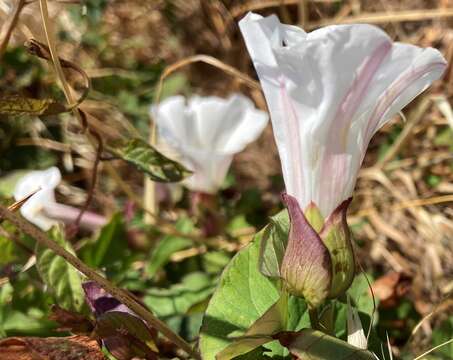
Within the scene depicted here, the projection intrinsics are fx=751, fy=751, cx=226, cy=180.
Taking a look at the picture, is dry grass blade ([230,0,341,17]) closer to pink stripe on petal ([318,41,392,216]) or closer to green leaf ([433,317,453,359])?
green leaf ([433,317,453,359])

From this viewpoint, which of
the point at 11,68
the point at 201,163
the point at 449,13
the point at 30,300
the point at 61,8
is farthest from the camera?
the point at 61,8

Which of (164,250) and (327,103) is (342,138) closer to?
(327,103)

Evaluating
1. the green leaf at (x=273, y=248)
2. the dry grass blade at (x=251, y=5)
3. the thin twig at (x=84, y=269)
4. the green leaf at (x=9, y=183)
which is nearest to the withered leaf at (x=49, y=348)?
the thin twig at (x=84, y=269)

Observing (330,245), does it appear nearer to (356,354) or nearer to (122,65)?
(356,354)

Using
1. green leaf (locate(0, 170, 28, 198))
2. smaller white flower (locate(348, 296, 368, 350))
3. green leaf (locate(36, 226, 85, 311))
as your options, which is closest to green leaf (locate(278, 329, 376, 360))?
smaller white flower (locate(348, 296, 368, 350))

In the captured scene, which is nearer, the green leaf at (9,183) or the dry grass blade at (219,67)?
the dry grass blade at (219,67)

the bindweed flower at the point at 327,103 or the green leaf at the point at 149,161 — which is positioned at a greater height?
the bindweed flower at the point at 327,103

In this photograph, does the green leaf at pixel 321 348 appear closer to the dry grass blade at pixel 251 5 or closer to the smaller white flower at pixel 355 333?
the smaller white flower at pixel 355 333

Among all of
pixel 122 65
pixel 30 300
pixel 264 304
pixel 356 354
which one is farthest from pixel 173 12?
pixel 356 354
